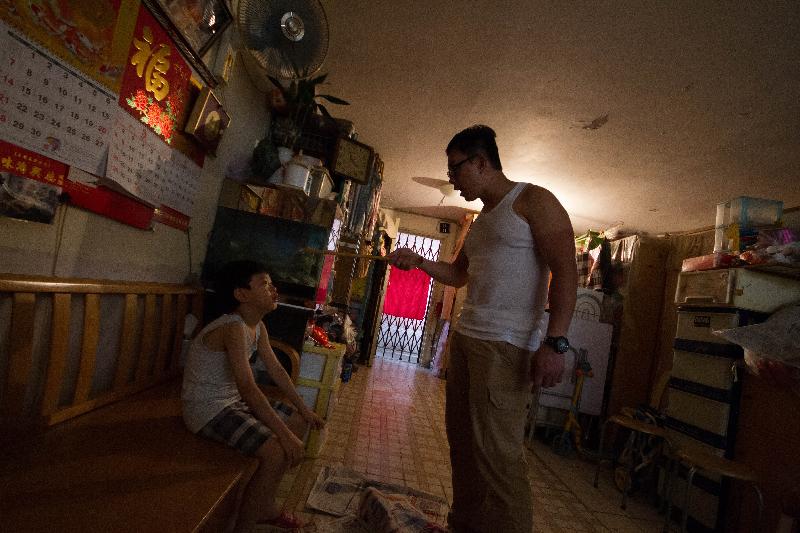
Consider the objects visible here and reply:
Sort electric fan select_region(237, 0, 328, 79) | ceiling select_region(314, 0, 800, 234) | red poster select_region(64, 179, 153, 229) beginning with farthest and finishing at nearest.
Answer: ceiling select_region(314, 0, 800, 234) < electric fan select_region(237, 0, 328, 79) < red poster select_region(64, 179, 153, 229)

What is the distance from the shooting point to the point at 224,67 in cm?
212

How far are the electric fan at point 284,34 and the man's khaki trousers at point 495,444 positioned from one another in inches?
69.1

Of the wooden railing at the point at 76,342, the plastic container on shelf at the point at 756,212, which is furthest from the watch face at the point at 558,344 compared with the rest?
the plastic container on shelf at the point at 756,212

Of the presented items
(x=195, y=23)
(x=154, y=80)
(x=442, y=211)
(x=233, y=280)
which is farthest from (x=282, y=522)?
(x=442, y=211)

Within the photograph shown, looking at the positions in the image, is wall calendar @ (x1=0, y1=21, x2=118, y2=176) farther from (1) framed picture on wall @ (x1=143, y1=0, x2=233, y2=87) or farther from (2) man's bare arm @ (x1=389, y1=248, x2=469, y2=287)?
(2) man's bare arm @ (x1=389, y1=248, x2=469, y2=287)

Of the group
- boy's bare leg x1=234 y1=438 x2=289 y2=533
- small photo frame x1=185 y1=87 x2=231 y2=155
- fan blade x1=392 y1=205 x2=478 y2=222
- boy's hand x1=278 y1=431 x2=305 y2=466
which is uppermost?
fan blade x1=392 y1=205 x2=478 y2=222

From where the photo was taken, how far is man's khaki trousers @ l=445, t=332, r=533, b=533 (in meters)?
1.20

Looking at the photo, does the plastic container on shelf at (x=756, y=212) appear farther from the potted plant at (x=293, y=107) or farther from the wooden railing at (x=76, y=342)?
the wooden railing at (x=76, y=342)

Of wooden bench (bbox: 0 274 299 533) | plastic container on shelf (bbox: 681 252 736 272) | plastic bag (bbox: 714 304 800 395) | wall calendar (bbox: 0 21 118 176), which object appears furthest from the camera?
plastic container on shelf (bbox: 681 252 736 272)

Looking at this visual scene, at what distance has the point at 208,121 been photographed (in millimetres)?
2031

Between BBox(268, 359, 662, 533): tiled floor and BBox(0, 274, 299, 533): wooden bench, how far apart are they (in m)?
0.89

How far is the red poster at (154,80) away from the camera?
1475 mm

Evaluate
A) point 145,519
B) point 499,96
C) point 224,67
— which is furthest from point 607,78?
point 145,519

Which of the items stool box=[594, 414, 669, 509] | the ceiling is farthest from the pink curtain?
stool box=[594, 414, 669, 509]
